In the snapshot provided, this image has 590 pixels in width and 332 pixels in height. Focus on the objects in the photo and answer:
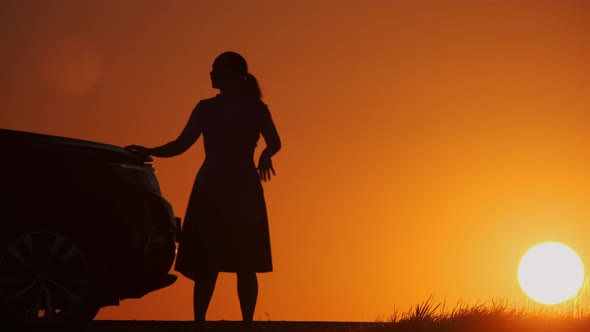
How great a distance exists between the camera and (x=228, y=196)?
9508 mm

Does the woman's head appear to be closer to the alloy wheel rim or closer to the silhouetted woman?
the silhouetted woman

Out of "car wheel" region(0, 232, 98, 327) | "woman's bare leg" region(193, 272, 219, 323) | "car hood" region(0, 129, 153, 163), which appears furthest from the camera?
"woman's bare leg" region(193, 272, 219, 323)

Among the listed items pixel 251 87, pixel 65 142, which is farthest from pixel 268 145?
pixel 65 142

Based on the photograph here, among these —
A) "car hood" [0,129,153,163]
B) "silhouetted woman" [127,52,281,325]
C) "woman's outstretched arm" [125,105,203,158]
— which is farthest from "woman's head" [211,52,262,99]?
"car hood" [0,129,153,163]

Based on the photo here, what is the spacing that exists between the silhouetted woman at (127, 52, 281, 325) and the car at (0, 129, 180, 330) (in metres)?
0.44

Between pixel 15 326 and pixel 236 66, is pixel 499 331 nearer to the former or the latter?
pixel 236 66

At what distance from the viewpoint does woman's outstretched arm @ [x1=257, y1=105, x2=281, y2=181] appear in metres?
9.70

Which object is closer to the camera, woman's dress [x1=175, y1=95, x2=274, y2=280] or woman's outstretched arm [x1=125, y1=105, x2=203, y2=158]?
woman's dress [x1=175, y1=95, x2=274, y2=280]

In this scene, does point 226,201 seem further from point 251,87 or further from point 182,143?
point 251,87

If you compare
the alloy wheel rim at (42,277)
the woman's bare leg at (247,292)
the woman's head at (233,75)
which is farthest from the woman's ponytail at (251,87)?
the alloy wheel rim at (42,277)

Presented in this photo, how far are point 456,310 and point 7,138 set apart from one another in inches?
174

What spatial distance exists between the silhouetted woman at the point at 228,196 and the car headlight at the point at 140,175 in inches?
20.3

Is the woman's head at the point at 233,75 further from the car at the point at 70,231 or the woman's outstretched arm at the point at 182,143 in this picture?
the car at the point at 70,231

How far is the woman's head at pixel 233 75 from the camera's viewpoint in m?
9.50
